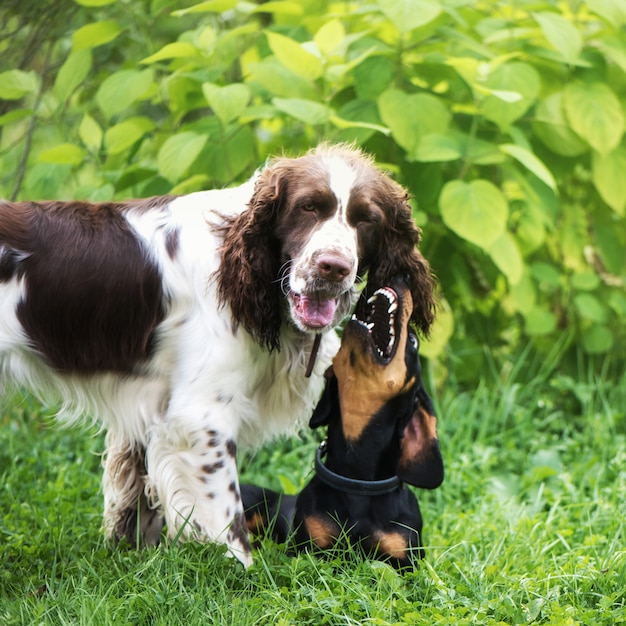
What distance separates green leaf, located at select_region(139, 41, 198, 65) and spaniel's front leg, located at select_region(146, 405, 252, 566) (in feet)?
4.83

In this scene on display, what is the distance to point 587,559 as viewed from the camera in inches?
118

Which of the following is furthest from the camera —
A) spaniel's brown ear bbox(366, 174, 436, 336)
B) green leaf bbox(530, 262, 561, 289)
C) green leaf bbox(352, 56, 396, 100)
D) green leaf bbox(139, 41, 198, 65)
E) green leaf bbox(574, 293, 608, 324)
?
green leaf bbox(574, 293, 608, 324)

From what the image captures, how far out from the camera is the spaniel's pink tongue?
9.27 feet

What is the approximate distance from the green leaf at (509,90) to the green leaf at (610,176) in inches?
21.8

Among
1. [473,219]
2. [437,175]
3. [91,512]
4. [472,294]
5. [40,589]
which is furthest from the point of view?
[472,294]

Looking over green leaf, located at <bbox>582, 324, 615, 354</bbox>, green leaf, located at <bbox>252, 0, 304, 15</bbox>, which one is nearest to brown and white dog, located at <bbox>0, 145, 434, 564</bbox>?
green leaf, located at <bbox>252, 0, 304, 15</bbox>

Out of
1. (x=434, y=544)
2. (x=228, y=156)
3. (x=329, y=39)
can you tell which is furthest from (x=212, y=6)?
(x=434, y=544)

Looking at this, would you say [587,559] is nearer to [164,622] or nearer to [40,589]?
[164,622]

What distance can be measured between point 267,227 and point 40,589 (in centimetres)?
128

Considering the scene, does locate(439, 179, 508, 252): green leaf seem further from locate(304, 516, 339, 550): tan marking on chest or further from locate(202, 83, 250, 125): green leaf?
locate(304, 516, 339, 550): tan marking on chest

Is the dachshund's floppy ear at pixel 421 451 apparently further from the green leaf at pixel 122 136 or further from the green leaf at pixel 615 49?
the green leaf at pixel 615 49

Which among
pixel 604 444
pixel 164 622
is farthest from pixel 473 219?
pixel 164 622

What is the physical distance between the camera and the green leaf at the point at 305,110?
3.63 metres

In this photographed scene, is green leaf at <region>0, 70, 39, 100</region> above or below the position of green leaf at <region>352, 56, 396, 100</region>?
above
